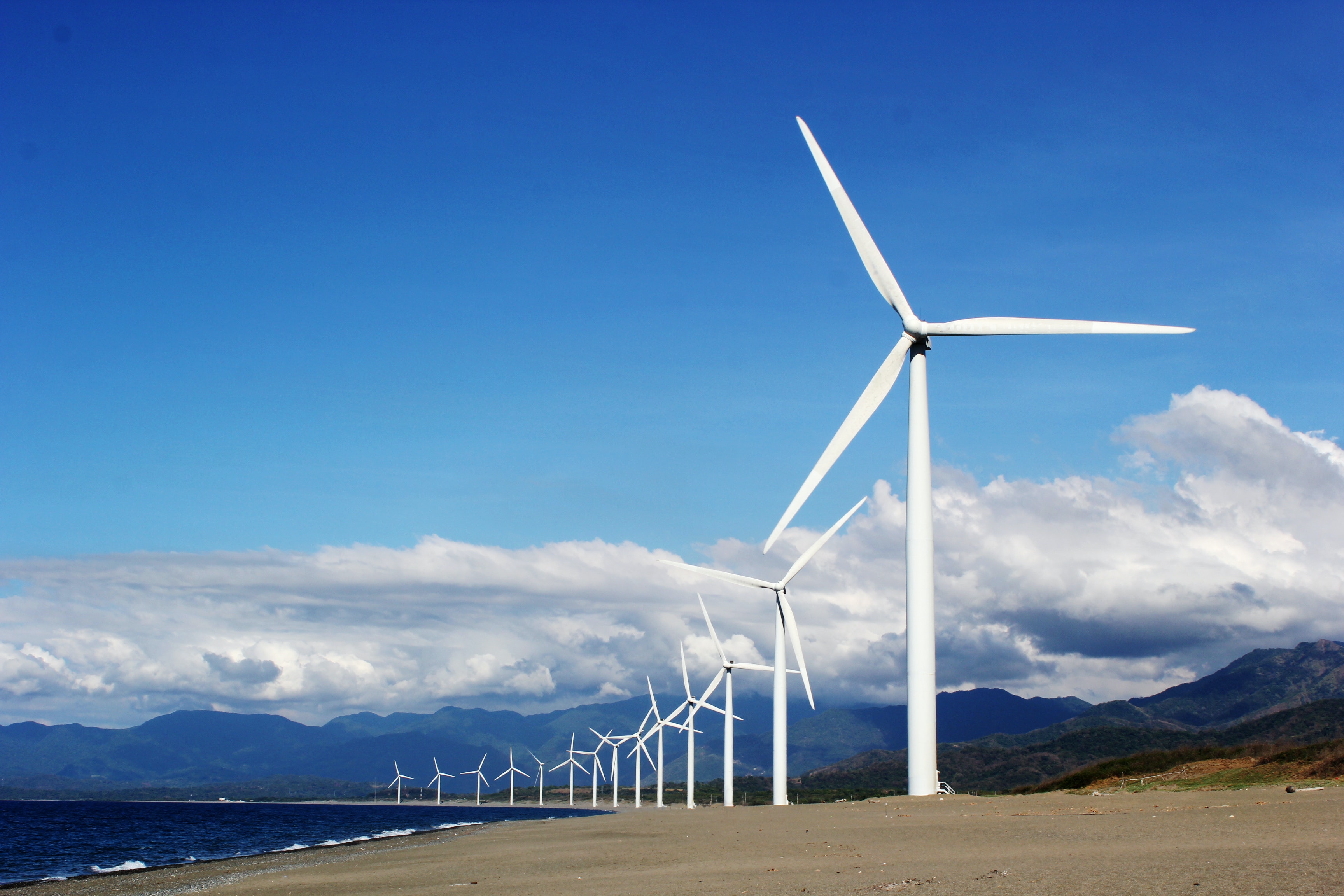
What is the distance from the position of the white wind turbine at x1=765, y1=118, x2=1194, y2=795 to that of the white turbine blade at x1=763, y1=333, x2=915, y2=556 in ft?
0.11

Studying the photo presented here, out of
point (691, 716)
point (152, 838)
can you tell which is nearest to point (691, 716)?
point (691, 716)

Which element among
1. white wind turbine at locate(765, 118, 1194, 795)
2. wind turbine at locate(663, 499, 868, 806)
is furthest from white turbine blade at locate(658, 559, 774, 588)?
white wind turbine at locate(765, 118, 1194, 795)

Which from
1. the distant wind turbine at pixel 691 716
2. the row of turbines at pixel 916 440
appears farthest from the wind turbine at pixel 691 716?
the row of turbines at pixel 916 440

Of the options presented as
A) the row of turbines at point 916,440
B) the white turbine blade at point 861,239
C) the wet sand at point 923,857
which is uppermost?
the white turbine blade at point 861,239

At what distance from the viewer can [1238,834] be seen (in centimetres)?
1805

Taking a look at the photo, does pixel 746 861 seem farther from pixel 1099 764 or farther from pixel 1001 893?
pixel 1099 764

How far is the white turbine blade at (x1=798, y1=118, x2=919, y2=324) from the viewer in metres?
40.5

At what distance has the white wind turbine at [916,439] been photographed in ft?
105

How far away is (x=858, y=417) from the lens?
132 feet

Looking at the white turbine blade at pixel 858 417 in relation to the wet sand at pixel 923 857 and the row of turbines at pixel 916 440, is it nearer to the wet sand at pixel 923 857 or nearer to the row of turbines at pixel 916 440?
the row of turbines at pixel 916 440

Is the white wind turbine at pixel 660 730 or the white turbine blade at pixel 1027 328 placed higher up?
the white turbine blade at pixel 1027 328

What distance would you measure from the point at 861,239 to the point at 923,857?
1139 inches

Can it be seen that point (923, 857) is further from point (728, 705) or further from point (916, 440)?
A: point (728, 705)

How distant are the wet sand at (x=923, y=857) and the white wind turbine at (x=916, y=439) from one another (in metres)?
2.70
